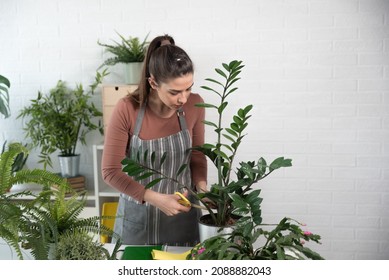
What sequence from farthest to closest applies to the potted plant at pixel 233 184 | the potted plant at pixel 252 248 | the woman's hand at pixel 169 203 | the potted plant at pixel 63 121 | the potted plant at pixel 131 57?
the potted plant at pixel 63 121
the potted plant at pixel 131 57
the woman's hand at pixel 169 203
the potted plant at pixel 233 184
the potted plant at pixel 252 248

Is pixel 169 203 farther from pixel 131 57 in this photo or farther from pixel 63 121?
pixel 63 121

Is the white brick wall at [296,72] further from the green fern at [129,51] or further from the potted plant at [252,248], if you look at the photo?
the potted plant at [252,248]

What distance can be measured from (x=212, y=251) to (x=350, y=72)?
2325 millimetres

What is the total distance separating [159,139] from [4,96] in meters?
1.70

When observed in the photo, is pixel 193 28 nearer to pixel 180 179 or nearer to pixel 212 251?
pixel 180 179

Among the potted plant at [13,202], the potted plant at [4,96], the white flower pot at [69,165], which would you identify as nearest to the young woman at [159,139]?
the potted plant at [13,202]

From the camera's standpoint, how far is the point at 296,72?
3.14 metres

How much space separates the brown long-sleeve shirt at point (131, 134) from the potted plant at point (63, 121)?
1.34 meters

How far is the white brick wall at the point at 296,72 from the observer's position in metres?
3.10

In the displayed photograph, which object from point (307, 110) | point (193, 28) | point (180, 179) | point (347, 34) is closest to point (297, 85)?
point (307, 110)

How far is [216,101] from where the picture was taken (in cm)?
320

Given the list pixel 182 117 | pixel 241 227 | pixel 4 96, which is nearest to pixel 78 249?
pixel 241 227

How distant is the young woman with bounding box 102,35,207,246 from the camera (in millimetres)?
1707

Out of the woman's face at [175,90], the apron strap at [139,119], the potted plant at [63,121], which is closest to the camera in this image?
the woman's face at [175,90]
